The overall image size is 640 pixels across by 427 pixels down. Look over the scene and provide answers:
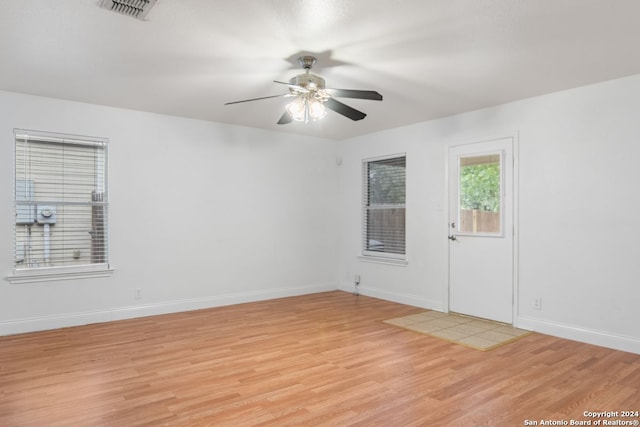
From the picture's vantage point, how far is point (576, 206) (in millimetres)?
4086

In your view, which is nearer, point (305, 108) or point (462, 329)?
point (305, 108)

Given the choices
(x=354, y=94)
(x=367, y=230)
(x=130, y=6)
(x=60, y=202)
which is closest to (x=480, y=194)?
(x=367, y=230)

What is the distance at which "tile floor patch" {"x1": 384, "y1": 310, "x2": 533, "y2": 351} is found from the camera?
4.02m

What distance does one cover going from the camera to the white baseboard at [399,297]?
540cm

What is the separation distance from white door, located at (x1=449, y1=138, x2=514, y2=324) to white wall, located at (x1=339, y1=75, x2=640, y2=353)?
13 centimetres

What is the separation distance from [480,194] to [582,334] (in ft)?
5.90

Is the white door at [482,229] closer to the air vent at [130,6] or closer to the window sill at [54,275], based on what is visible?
the air vent at [130,6]

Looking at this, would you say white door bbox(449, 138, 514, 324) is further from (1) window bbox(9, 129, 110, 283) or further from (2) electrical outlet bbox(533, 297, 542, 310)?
(1) window bbox(9, 129, 110, 283)

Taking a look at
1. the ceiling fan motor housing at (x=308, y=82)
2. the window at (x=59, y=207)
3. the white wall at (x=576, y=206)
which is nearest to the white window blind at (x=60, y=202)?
the window at (x=59, y=207)

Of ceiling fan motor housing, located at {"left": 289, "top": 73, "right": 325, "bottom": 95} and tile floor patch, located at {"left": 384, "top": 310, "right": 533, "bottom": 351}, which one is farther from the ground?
ceiling fan motor housing, located at {"left": 289, "top": 73, "right": 325, "bottom": 95}

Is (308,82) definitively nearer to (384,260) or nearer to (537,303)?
(537,303)

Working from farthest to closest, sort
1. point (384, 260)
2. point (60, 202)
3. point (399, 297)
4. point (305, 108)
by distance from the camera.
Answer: point (384, 260)
point (399, 297)
point (60, 202)
point (305, 108)

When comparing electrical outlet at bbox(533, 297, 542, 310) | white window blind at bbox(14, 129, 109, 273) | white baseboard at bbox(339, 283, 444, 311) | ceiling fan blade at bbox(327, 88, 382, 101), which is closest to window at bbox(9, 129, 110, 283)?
white window blind at bbox(14, 129, 109, 273)

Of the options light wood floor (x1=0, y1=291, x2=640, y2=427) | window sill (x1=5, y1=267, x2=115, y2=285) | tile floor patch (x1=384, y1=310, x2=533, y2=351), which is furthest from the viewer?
window sill (x1=5, y1=267, x2=115, y2=285)
